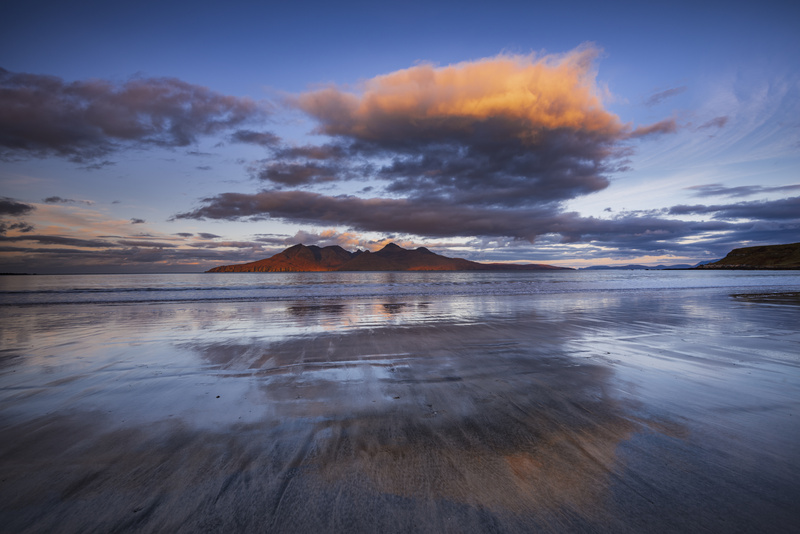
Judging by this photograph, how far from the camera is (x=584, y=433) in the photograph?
380 centimetres

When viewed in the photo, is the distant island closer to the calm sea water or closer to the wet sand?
the calm sea water

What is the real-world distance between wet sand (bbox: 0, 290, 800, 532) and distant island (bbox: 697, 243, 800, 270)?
218 meters

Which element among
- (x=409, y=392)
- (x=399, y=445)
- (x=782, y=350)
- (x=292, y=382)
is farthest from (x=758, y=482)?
(x=782, y=350)

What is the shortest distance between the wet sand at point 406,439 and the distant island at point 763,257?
8568 inches

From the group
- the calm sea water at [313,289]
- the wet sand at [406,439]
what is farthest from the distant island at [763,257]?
the wet sand at [406,439]

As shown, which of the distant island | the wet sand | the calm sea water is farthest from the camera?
the distant island

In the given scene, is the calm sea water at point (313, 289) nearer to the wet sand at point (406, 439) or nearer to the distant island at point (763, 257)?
the wet sand at point (406, 439)

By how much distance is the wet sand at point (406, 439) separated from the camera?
2.52 m

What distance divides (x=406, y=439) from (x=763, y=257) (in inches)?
9876

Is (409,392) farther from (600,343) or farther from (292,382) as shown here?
(600,343)

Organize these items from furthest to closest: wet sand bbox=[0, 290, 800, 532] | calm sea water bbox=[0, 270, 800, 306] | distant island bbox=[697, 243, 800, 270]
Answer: distant island bbox=[697, 243, 800, 270] → calm sea water bbox=[0, 270, 800, 306] → wet sand bbox=[0, 290, 800, 532]

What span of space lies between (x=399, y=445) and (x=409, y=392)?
5.72 ft

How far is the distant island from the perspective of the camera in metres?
158

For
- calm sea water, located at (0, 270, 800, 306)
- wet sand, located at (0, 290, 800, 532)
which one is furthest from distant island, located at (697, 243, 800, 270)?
wet sand, located at (0, 290, 800, 532)
